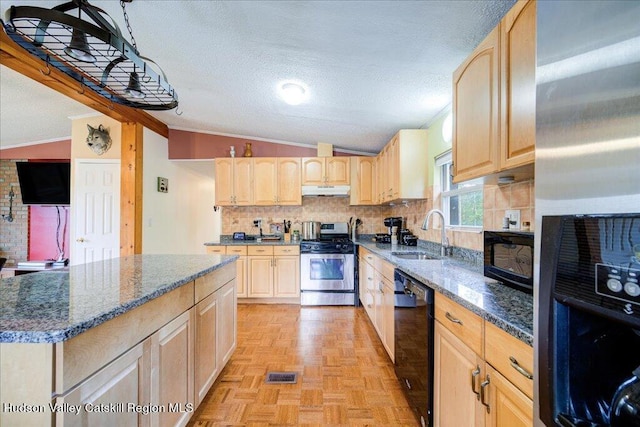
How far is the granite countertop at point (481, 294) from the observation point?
0.83 m

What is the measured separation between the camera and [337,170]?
158 inches

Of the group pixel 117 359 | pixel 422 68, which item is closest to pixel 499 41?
pixel 422 68

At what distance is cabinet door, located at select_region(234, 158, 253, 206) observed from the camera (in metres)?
4.06

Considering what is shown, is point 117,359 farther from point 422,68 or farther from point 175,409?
point 422,68

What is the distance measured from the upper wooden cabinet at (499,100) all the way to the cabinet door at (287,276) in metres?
2.66

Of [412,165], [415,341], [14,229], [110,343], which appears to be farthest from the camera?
[14,229]

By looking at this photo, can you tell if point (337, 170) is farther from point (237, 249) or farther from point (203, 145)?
point (203, 145)

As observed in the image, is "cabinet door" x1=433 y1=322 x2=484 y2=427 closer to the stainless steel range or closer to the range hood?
the stainless steel range

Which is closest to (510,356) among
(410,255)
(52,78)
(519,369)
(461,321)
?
(519,369)

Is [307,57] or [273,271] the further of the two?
[273,271]

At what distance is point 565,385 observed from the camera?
0.51 meters

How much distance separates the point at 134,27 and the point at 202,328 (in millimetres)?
2166

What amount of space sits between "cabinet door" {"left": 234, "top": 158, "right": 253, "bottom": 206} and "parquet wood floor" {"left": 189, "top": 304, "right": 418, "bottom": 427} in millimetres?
1829

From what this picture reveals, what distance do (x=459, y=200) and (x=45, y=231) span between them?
6.06 m
